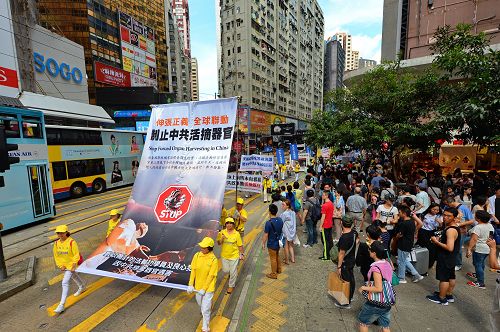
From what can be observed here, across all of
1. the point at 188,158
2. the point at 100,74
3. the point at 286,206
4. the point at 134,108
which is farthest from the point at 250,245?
the point at 100,74

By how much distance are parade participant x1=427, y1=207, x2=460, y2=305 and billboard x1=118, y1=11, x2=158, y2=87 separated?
54.3 m

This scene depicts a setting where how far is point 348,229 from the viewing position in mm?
4543

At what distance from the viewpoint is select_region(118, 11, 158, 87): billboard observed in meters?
51.0

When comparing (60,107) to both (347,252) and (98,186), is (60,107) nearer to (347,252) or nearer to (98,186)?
(98,186)

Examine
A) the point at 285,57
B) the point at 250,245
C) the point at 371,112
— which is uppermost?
the point at 285,57

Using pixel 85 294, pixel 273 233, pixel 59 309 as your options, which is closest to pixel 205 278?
pixel 273 233

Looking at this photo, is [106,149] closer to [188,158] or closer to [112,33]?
[188,158]

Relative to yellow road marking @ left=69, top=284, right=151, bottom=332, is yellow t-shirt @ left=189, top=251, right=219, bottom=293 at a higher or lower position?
higher

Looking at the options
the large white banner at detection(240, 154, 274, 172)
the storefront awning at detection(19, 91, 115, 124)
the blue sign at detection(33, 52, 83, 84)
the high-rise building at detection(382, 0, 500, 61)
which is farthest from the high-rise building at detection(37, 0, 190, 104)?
the high-rise building at detection(382, 0, 500, 61)

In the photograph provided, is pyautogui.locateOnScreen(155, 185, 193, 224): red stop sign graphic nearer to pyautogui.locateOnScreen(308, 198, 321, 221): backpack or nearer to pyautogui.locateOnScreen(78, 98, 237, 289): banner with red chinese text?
pyautogui.locateOnScreen(78, 98, 237, 289): banner with red chinese text

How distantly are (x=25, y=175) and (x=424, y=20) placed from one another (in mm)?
29530

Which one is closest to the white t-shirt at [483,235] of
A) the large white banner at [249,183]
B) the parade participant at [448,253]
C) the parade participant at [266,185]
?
the parade participant at [448,253]

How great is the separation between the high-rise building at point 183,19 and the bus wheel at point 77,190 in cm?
16367

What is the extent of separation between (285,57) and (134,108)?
46972 mm
